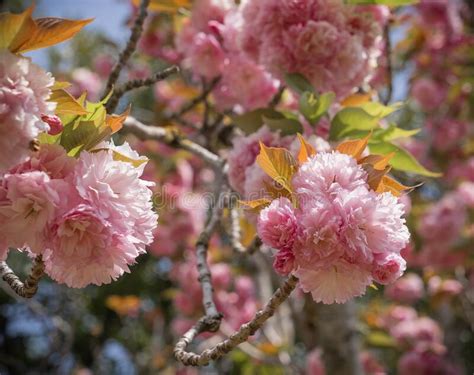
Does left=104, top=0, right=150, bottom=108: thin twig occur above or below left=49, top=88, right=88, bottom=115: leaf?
below

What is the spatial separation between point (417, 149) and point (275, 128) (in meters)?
3.16

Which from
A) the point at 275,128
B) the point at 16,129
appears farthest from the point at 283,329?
the point at 16,129

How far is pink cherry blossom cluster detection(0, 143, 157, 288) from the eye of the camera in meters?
0.82

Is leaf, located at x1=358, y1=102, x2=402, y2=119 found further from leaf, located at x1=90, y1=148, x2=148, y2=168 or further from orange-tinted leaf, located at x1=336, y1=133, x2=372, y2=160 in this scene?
leaf, located at x1=90, y1=148, x2=148, y2=168

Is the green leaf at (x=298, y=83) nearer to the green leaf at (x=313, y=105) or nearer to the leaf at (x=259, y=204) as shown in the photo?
the green leaf at (x=313, y=105)

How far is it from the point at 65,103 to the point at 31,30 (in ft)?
0.40

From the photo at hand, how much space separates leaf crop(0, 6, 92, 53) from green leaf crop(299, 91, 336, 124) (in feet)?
2.16

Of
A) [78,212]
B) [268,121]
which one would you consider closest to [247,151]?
[268,121]

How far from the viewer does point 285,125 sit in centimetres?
146

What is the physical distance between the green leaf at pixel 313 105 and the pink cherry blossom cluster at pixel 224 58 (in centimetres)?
45

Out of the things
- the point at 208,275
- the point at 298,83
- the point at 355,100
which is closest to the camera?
the point at 208,275

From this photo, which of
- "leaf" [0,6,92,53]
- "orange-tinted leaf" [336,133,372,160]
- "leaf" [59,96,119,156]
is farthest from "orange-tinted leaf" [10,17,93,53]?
"orange-tinted leaf" [336,133,372,160]

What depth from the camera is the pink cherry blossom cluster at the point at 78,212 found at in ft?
2.69

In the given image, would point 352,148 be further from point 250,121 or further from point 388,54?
point 388,54
